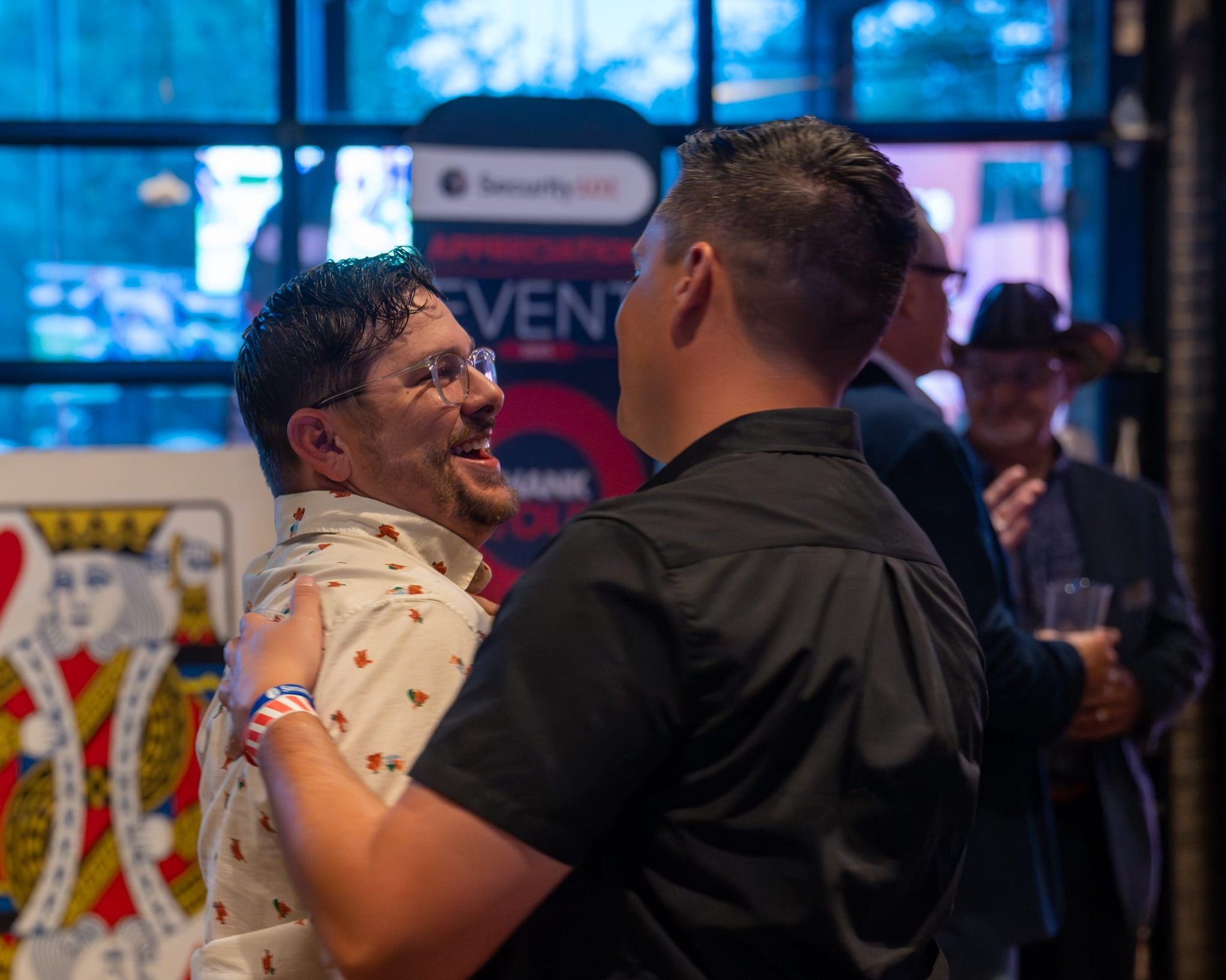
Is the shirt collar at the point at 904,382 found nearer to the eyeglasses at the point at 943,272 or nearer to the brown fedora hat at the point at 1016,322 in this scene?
the eyeglasses at the point at 943,272

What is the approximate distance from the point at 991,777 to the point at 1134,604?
1032 mm

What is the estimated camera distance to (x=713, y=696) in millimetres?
954

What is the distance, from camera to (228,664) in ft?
4.06

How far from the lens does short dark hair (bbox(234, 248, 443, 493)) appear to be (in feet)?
4.65

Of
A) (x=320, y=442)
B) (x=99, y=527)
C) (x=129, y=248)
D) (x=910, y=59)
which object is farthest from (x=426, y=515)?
(x=910, y=59)

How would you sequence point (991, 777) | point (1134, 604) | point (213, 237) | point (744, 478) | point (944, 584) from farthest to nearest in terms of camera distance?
point (213, 237)
point (1134, 604)
point (991, 777)
point (944, 584)
point (744, 478)

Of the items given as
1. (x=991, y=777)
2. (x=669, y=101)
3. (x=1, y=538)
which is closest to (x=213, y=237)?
(x=1, y=538)

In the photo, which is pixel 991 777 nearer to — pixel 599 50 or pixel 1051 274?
pixel 1051 274

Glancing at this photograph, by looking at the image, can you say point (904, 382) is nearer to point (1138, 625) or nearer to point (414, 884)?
point (1138, 625)

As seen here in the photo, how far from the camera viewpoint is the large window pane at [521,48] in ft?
11.7

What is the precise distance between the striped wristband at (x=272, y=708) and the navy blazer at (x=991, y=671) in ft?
3.45

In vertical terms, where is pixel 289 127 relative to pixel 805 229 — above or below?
above

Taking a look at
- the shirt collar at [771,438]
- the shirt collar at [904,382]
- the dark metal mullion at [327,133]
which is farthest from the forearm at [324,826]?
the dark metal mullion at [327,133]

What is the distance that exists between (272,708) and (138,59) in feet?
9.75
